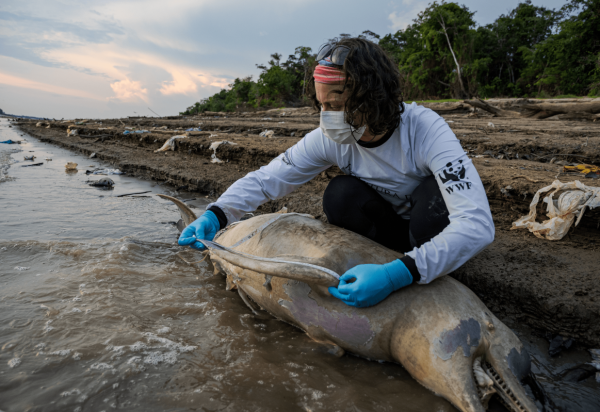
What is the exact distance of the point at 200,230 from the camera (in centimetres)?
235

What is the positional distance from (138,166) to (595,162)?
7.59 meters

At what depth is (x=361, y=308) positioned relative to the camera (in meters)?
1.72

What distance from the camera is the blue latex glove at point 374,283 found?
1.61 m

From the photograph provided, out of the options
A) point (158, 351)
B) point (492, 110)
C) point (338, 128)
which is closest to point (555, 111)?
point (492, 110)

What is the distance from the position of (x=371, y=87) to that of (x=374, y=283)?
1012 mm

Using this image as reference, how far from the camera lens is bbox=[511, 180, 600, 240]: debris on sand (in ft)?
8.38

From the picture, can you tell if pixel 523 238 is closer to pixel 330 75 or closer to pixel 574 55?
pixel 330 75

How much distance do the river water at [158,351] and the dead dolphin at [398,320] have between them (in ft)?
0.42

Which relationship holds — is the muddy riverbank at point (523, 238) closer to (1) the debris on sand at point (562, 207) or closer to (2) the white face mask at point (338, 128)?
(1) the debris on sand at point (562, 207)

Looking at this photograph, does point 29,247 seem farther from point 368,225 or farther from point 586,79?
point 586,79

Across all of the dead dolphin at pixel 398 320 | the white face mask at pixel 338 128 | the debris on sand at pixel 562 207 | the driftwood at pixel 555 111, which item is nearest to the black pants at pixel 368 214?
the dead dolphin at pixel 398 320

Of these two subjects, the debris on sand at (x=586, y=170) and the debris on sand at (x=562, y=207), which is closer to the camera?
the debris on sand at (x=562, y=207)

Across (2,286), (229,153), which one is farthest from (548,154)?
(2,286)

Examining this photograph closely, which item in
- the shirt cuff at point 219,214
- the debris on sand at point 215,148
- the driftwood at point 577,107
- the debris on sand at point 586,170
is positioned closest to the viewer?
the shirt cuff at point 219,214
